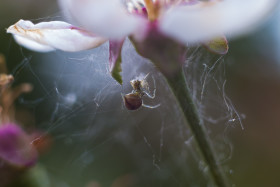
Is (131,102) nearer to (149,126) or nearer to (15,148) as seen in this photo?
(15,148)

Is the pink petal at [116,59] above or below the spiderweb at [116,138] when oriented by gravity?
above

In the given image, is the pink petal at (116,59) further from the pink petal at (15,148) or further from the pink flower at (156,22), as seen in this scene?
the pink petal at (15,148)

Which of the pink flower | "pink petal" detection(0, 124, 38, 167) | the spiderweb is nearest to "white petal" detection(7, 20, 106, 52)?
the pink flower

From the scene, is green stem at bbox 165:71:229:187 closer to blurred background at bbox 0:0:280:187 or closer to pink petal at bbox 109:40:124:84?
pink petal at bbox 109:40:124:84

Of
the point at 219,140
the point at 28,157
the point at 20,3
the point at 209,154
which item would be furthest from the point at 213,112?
the point at 20,3

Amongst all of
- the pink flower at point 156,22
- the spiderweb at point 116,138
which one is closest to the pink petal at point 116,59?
the pink flower at point 156,22

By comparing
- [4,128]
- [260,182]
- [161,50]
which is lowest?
[260,182]

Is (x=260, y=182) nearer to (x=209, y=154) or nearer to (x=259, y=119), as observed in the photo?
(x=259, y=119)
